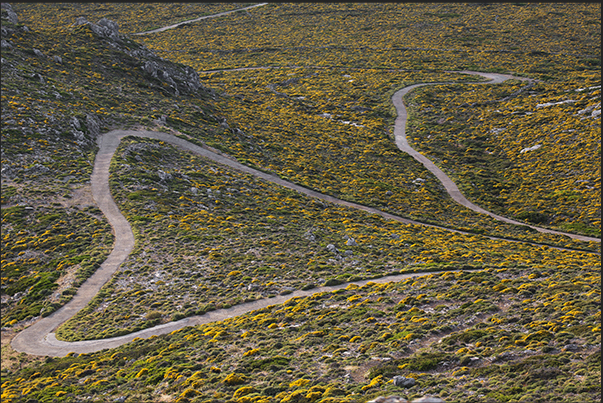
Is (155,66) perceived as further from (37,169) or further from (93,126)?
(37,169)

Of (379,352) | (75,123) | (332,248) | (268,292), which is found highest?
(75,123)

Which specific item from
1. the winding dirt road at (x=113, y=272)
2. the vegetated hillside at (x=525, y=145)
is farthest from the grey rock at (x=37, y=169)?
the vegetated hillside at (x=525, y=145)

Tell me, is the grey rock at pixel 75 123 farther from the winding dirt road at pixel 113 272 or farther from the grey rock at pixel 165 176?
the grey rock at pixel 165 176

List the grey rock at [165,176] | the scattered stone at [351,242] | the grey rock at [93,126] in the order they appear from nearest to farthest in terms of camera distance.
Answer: the scattered stone at [351,242] < the grey rock at [165,176] < the grey rock at [93,126]

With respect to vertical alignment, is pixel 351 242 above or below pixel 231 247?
below

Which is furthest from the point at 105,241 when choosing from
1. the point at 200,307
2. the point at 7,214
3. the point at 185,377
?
the point at 185,377

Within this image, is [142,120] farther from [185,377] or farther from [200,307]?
[185,377]

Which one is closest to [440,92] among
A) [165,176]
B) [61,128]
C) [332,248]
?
[165,176]
